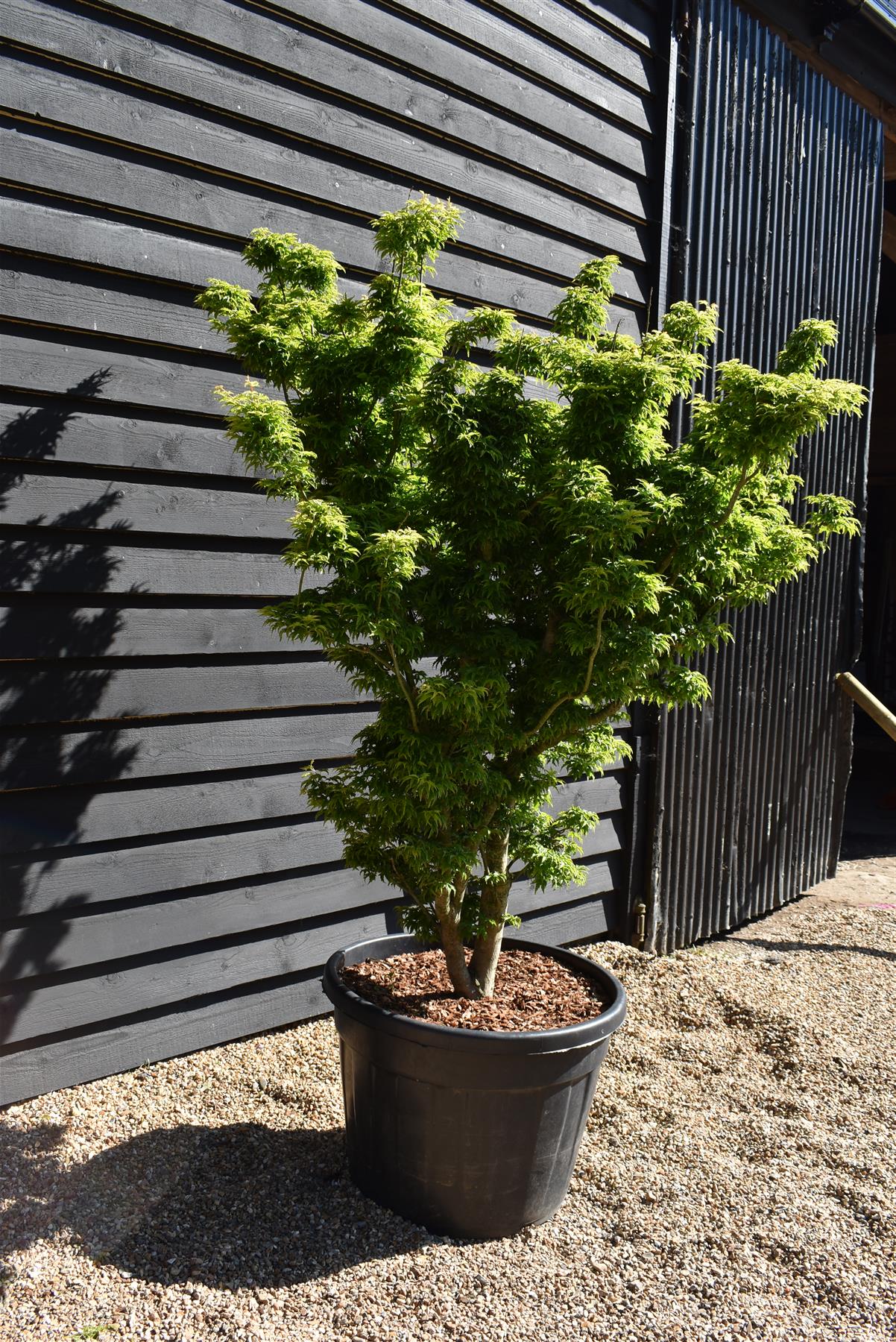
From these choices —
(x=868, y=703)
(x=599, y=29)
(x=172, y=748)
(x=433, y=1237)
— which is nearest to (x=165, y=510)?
(x=172, y=748)

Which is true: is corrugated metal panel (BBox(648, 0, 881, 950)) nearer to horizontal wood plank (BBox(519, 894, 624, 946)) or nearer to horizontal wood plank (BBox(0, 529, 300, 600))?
horizontal wood plank (BBox(519, 894, 624, 946))

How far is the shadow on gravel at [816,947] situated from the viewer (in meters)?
4.59

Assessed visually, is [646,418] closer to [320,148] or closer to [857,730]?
[320,148]

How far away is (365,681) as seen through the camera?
2.55 meters

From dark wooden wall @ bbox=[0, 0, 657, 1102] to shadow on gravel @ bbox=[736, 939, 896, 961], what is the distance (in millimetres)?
2089

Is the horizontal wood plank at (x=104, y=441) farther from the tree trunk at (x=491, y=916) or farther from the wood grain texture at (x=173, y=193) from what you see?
the tree trunk at (x=491, y=916)

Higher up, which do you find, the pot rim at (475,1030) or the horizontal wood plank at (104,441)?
the horizontal wood plank at (104,441)

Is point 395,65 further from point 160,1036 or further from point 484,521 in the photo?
point 160,1036

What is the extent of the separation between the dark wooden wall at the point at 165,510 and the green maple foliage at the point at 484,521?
43 cm

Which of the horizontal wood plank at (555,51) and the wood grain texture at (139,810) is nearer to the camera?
A: the wood grain texture at (139,810)

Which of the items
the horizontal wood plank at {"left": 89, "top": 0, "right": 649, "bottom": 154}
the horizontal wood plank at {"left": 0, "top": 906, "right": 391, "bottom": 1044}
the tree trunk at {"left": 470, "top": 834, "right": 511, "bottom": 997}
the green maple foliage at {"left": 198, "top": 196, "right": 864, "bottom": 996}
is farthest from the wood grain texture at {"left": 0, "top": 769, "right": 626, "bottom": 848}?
the horizontal wood plank at {"left": 89, "top": 0, "right": 649, "bottom": 154}

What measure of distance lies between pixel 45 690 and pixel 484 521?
4.18 feet

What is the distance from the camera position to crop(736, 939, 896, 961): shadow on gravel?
4590mm

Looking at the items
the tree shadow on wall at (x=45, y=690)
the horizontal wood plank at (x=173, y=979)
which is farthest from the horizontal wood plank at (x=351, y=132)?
the horizontal wood plank at (x=173, y=979)
